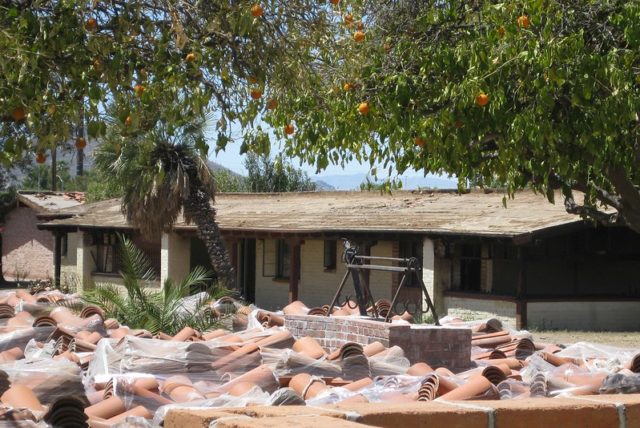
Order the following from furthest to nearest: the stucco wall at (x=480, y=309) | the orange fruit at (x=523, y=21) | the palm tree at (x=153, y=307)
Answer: the stucco wall at (x=480, y=309) < the palm tree at (x=153, y=307) < the orange fruit at (x=523, y=21)

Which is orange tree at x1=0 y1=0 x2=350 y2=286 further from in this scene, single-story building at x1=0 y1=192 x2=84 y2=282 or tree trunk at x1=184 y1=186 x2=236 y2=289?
single-story building at x1=0 y1=192 x2=84 y2=282

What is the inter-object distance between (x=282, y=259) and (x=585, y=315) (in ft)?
35.7

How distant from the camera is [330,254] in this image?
1186 inches

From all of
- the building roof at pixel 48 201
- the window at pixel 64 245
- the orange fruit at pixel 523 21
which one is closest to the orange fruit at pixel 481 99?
the orange fruit at pixel 523 21

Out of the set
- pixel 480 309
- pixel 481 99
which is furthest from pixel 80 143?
pixel 480 309

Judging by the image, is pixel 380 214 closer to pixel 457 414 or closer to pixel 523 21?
pixel 523 21

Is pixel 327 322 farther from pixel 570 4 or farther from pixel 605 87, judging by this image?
pixel 570 4

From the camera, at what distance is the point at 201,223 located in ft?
94.4

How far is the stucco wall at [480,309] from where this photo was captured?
79.3 feet

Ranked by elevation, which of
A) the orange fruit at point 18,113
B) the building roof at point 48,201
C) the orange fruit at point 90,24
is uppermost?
the orange fruit at point 90,24

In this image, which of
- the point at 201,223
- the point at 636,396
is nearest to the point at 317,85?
the point at 636,396

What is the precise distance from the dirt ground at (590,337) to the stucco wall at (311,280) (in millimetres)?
6056

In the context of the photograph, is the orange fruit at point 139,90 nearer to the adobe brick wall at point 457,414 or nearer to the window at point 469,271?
the adobe brick wall at point 457,414

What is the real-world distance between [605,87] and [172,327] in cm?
578
